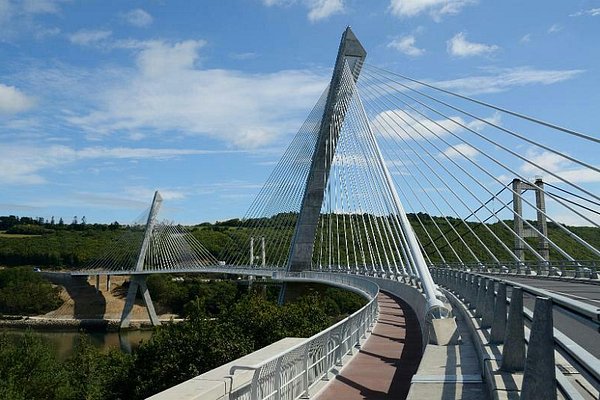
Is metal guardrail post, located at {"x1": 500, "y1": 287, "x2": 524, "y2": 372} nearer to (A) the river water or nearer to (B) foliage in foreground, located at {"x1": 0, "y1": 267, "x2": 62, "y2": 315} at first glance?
(A) the river water

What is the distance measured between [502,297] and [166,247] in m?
82.6

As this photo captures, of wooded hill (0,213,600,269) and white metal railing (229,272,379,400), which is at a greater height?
wooded hill (0,213,600,269)

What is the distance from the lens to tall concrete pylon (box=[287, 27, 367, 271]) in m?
38.0

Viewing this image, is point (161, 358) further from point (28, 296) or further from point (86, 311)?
point (86, 311)

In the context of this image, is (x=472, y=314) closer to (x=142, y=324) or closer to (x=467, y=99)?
(x=467, y=99)

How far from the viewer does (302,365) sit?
25.8ft

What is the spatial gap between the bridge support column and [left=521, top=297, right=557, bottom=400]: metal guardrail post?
247 feet

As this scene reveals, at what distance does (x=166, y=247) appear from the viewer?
86.5 m

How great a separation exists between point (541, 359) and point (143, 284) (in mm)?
81532

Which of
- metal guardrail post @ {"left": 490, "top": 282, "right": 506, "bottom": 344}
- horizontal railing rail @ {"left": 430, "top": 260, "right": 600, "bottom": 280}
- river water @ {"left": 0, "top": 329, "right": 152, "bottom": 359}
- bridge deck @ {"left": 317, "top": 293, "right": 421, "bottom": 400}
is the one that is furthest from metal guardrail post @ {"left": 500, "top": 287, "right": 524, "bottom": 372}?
river water @ {"left": 0, "top": 329, "right": 152, "bottom": 359}

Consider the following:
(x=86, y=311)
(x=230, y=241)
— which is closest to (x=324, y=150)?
(x=230, y=241)

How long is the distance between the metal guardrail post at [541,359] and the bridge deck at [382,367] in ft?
13.5

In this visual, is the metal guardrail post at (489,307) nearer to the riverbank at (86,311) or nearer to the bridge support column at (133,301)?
the bridge support column at (133,301)

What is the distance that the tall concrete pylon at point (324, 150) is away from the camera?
38.0m
